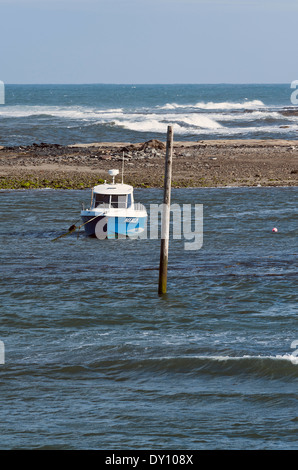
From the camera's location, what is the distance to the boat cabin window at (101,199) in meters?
28.1

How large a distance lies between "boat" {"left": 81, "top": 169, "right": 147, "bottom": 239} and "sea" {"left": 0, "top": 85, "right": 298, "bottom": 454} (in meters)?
0.44

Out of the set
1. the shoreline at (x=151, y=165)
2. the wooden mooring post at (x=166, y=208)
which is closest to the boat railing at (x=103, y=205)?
the shoreline at (x=151, y=165)

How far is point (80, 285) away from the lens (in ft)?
72.4

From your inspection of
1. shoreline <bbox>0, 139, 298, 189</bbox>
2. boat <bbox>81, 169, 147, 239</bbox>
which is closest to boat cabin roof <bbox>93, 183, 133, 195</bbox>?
boat <bbox>81, 169, 147, 239</bbox>

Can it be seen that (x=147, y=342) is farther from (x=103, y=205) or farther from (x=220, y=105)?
(x=220, y=105)

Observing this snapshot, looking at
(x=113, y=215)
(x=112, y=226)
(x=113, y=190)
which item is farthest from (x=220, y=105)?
(x=113, y=215)

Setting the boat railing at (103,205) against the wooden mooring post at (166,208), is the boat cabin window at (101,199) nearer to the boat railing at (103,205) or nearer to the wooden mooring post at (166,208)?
the boat railing at (103,205)

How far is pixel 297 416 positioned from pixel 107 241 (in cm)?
1536

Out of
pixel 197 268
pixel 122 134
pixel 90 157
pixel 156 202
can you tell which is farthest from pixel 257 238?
pixel 122 134

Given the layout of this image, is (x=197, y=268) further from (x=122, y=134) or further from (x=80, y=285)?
(x=122, y=134)

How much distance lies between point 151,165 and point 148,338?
28478 mm

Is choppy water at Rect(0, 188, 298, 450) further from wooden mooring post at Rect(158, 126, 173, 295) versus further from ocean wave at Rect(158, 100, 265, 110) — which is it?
ocean wave at Rect(158, 100, 265, 110)

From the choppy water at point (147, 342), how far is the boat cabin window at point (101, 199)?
1.44m

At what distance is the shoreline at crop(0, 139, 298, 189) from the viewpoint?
40.0 meters
